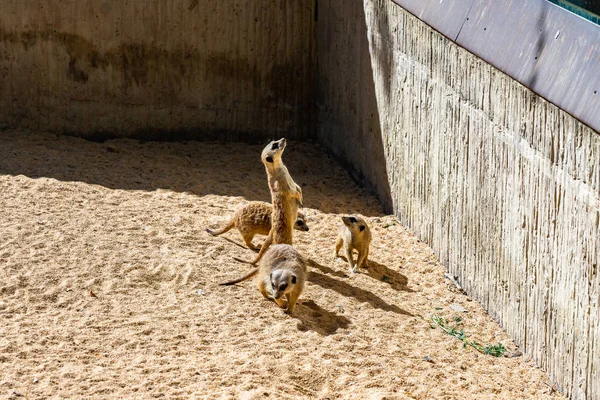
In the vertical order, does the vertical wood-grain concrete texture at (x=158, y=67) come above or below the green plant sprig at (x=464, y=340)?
above

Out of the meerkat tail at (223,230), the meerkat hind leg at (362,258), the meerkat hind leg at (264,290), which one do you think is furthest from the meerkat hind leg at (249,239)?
the meerkat hind leg at (264,290)

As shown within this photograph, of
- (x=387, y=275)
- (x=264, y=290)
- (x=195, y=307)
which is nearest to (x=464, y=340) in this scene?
(x=387, y=275)

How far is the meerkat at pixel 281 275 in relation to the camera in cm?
626

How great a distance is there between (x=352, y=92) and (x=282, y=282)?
3.89 m

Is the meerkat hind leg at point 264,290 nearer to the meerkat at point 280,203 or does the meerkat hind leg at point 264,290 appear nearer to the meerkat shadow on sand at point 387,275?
the meerkat at point 280,203

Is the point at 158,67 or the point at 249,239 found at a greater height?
the point at 158,67

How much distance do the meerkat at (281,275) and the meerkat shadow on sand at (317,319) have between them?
0.34 ft

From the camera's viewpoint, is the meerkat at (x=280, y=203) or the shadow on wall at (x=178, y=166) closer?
the meerkat at (x=280, y=203)

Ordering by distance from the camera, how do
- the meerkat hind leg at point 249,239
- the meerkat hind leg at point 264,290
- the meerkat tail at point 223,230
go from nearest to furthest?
1. the meerkat hind leg at point 264,290
2. the meerkat hind leg at point 249,239
3. the meerkat tail at point 223,230

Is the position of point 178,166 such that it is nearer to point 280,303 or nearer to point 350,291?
point 350,291

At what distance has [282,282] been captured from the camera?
6234 millimetres

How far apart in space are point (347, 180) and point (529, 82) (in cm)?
407

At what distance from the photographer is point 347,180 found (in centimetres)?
981

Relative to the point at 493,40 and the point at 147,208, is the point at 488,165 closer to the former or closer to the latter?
the point at 493,40
